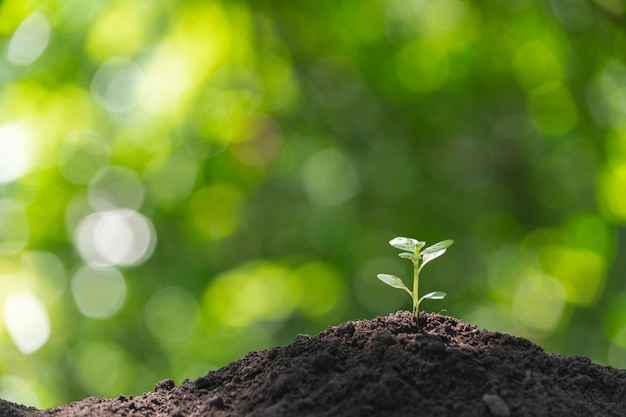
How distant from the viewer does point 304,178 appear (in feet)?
13.6

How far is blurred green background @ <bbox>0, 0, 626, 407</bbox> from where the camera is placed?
385cm

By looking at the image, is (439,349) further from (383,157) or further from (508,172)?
(508,172)

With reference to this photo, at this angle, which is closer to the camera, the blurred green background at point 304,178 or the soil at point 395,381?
the soil at point 395,381

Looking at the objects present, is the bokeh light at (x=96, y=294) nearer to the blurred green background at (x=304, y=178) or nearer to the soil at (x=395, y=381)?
the blurred green background at (x=304, y=178)

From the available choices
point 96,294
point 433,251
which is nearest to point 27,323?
point 96,294

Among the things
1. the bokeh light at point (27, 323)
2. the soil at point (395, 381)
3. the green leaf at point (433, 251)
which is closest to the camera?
the soil at point (395, 381)

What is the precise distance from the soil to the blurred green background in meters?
2.61

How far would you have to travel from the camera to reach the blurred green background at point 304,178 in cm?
385

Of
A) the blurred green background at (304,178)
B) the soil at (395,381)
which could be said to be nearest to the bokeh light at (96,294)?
the blurred green background at (304,178)

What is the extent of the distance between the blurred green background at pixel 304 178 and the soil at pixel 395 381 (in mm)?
2612

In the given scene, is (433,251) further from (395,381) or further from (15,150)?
(15,150)

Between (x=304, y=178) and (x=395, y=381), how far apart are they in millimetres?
3051

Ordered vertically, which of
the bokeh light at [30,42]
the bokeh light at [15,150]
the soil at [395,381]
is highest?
the bokeh light at [30,42]

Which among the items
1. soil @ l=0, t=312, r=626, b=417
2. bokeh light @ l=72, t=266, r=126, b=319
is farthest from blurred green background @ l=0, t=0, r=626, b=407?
soil @ l=0, t=312, r=626, b=417
